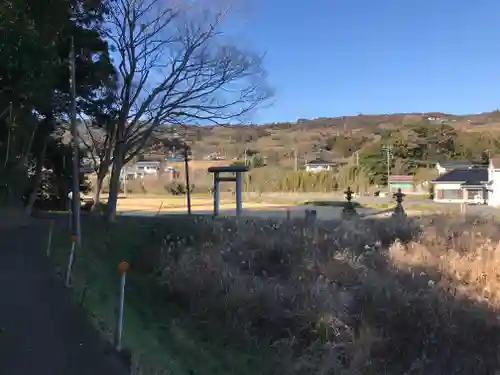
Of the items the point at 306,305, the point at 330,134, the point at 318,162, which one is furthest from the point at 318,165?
the point at 306,305

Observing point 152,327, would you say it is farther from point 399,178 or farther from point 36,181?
point 399,178

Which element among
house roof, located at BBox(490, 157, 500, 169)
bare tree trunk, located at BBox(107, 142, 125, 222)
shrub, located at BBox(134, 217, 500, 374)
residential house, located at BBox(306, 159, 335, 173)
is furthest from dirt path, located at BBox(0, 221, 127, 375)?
residential house, located at BBox(306, 159, 335, 173)

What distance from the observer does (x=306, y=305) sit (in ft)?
30.8

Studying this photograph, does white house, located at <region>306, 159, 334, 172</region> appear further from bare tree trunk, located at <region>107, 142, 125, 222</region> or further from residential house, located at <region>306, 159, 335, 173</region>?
bare tree trunk, located at <region>107, 142, 125, 222</region>

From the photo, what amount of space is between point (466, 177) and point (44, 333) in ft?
196

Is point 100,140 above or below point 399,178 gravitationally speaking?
above

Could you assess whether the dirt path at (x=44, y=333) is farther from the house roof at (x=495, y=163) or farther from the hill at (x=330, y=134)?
the hill at (x=330, y=134)

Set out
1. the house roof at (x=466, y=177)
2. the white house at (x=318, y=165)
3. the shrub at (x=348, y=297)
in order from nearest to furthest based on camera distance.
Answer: the shrub at (x=348, y=297), the house roof at (x=466, y=177), the white house at (x=318, y=165)

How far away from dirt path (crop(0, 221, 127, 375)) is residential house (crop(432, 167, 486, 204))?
54936 mm

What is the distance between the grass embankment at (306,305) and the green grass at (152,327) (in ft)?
0.09

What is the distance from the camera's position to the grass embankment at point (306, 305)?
26.2 feet

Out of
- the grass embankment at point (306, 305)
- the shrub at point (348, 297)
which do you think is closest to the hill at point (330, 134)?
the shrub at point (348, 297)

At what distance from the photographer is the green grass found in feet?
21.7

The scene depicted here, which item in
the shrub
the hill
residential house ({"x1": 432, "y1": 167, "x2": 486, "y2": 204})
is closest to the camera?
the shrub
